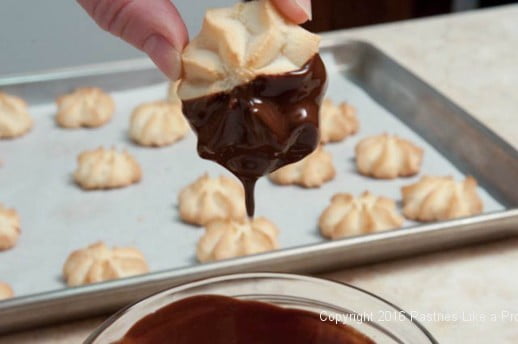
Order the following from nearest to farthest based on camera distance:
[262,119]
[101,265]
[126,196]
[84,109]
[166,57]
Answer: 1. [262,119]
2. [166,57]
3. [101,265]
4. [126,196]
5. [84,109]

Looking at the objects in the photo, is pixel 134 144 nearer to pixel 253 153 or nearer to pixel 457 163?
pixel 457 163

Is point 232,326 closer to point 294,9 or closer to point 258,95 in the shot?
point 258,95

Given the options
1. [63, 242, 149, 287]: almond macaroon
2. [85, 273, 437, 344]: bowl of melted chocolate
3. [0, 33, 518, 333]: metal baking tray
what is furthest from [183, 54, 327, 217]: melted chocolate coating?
[63, 242, 149, 287]: almond macaroon

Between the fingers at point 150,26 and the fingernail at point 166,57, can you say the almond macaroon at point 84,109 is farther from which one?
the fingernail at point 166,57

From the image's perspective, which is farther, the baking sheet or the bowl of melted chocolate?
the baking sheet

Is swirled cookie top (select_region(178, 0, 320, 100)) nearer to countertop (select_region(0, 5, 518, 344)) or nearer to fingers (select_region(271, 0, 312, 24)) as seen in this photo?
fingers (select_region(271, 0, 312, 24))

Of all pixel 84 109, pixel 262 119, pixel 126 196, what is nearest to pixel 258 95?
pixel 262 119
